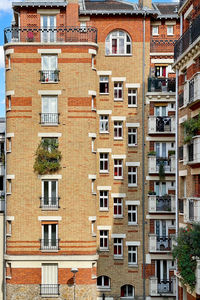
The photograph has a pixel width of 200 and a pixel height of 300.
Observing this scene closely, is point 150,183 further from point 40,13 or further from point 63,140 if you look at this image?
point 40,13

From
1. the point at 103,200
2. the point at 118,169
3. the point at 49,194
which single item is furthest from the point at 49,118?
the point at 103,200

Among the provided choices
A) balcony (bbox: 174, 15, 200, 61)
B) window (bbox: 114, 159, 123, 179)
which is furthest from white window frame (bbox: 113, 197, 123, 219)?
balcony (bbox: 174, 15, 200, 61)

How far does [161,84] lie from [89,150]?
22.6 ft

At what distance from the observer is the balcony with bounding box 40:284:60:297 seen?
3088 centimetres

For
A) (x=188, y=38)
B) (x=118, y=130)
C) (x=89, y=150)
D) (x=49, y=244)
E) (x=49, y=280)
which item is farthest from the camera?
(x=118, y=130)

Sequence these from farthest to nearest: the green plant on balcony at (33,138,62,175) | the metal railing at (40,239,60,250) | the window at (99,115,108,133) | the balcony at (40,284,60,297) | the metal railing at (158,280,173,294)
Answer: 1. the window at (99,115,108,133)
2. the metal railing at (158,280,173,294)
3. the green plant on balcony at (33,138,62,175)
4. the metal railing at (40,239,60,250)
5. the balcony at (40,284,60,297)

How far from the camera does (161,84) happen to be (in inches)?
1350

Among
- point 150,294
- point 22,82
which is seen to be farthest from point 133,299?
point 22,82

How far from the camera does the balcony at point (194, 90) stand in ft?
75.2

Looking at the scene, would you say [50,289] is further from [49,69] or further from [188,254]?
[49,69]

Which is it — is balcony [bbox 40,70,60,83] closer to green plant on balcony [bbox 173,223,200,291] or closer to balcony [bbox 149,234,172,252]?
balcony [bbox 149,234,172,252]

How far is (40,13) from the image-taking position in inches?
1328

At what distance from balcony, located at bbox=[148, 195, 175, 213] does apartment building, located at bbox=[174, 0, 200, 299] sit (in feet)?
20.5

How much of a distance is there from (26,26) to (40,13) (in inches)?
50.8
